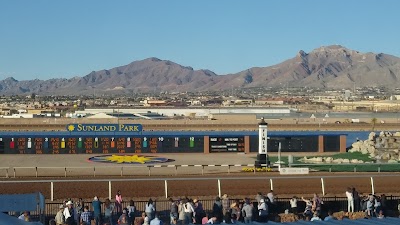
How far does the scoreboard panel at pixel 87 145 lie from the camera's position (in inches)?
1780

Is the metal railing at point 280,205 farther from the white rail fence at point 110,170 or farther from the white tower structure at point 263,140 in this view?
the white tower structure at point 263,140

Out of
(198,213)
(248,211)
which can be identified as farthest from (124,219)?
(248,211)

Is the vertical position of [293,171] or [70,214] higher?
[70,214]

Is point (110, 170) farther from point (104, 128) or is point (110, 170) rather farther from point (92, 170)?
point (104, 128)

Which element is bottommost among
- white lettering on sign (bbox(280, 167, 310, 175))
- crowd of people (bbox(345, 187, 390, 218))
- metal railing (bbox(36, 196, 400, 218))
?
white lettering on sign (bbox(280, 167, 310, 175))

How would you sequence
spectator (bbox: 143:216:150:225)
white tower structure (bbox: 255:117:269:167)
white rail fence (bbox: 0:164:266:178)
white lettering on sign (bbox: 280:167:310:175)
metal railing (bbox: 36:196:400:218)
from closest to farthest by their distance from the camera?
spectator (bbox: 143:216:150:225), metal railing (bbox: 36:196:400:218), white lettering on sign (bbox: 280:167:310:175), white rail fence (bbox: 0:164:266:178), white tower structure (bbox: 255:117:269:167)

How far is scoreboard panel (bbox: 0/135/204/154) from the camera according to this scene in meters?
45.2

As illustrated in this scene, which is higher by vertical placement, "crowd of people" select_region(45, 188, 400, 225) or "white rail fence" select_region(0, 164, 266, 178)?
"crowd of people" select_region(45, 188, 400, 225)

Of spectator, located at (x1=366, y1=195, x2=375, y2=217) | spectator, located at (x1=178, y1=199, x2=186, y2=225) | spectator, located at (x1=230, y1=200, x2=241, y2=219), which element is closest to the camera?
spectator, located at (x1=178, y1=199, x2=186, y2=225)

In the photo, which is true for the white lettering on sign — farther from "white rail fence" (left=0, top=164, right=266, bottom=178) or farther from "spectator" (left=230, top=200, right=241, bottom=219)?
"spectator" (left=230, top=200, right=241, bottom=219)

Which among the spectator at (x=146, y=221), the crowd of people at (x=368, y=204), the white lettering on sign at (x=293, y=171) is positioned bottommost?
the white lettering on sign at (x=293, y=171)

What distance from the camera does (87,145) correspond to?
45.6 meters

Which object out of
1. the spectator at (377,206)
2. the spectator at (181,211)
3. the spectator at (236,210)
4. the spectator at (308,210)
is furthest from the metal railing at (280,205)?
the spectator at (181,211)

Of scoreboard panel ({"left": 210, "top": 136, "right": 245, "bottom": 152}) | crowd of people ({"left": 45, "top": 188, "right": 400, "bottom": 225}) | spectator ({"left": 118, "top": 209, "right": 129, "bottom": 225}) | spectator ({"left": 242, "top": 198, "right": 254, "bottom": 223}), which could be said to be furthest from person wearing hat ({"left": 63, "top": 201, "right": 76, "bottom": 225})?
scoreboard panel ({"left": 210, "top": 136, "right": 245, "bottom": 152})
